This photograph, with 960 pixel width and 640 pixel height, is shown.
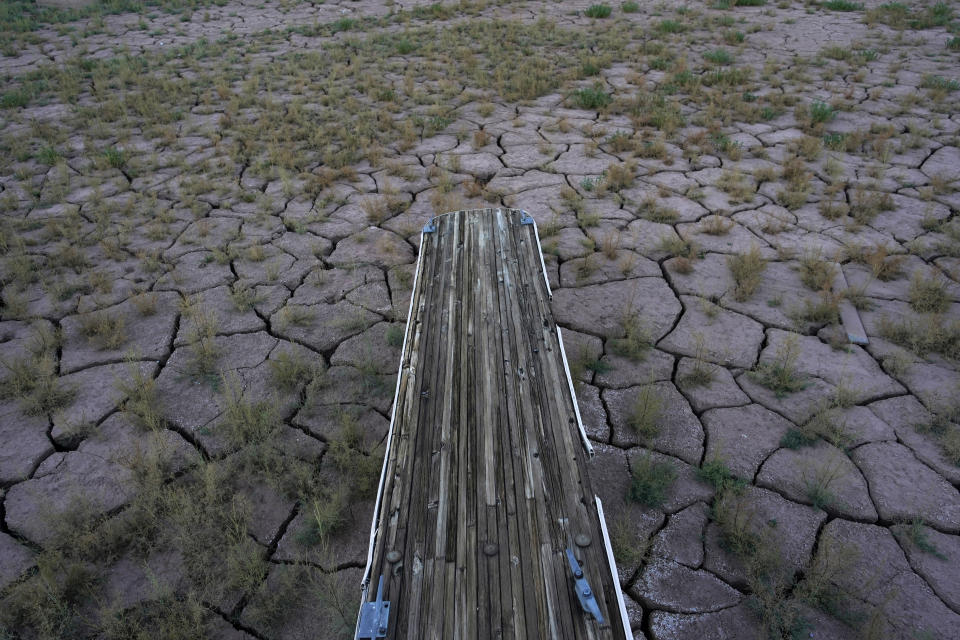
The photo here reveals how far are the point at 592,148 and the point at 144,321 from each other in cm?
405

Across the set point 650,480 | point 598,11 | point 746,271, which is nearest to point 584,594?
point 650,480

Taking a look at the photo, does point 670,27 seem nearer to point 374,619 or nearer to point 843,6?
point 843,6

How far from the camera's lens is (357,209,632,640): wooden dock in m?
1.61

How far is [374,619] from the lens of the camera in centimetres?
158

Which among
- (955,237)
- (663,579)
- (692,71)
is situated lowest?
(663,579)

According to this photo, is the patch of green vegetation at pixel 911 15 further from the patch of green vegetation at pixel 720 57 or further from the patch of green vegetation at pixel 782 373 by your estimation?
the patch of green vegetation at pixel 782 373

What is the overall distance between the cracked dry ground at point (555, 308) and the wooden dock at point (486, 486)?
0.46 meters

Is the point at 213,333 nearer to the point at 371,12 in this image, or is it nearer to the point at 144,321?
the point at 144,321

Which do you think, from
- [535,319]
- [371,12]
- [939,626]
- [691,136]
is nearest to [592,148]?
[691,136]

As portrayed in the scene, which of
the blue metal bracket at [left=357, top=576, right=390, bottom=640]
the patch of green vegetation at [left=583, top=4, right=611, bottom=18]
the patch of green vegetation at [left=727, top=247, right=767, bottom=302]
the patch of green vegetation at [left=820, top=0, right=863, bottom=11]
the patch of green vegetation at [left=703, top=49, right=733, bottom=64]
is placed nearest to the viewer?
the blue metal bracket at [left=357, top=576, right=390, bottom=640]

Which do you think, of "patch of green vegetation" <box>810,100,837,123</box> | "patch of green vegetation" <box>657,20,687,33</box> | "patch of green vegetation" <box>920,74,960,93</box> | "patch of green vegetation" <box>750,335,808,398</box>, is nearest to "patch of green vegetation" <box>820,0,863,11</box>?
"patch of green vegetation" <box>657,20,687,33</box>

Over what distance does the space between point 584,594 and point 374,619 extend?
584 mm

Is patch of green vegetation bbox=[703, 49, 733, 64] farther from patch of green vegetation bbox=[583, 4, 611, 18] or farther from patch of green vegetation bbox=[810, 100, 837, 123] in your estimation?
patch of green vegetation bbox=[583, 4, 611, 18]

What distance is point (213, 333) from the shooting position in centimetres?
339
